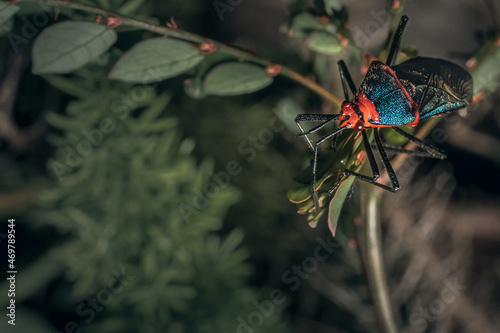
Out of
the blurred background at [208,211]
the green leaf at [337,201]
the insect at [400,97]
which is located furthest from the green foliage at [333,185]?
the blurred background at [208,211]

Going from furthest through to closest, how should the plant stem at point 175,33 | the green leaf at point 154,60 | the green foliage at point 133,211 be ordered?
the green foliage at point 133,211, the green leaf at point 154,60, the plant stem at point 175,33

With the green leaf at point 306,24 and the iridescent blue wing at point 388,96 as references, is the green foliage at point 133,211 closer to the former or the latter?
the green leaf at point 306,24

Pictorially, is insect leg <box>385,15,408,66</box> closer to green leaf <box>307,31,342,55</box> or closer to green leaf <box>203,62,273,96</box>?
green leaf <box>307,31,342,55</box>

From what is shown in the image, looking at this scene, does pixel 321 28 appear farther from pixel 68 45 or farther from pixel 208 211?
pixel 208 211

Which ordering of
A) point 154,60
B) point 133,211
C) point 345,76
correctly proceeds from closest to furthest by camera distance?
1. point 154,60
2. point 345,76
3. point 133,211

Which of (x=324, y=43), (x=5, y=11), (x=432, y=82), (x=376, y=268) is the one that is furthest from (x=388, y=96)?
(x=5, y=11)
